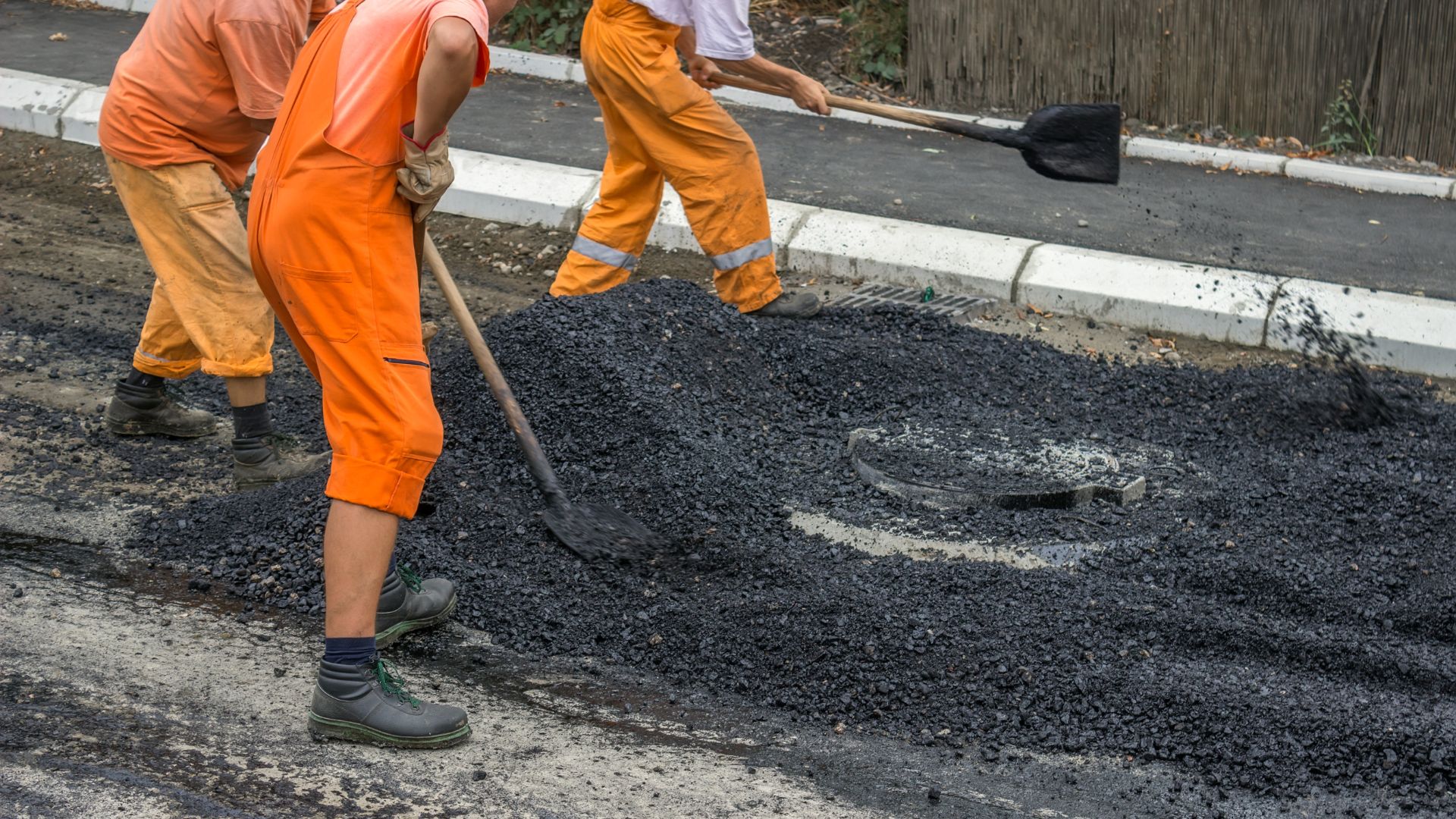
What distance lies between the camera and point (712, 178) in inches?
220

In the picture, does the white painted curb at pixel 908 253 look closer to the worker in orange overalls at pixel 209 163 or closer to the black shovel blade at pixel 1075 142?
the black shovel blade at pixel 1075 142

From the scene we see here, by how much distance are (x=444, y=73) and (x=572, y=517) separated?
155cm

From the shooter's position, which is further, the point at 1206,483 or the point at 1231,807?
the point at 1206,483

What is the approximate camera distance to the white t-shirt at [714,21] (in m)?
5.37

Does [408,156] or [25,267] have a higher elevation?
[408,156]

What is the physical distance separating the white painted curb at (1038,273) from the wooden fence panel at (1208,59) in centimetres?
272

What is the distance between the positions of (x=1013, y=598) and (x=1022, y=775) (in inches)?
27.5

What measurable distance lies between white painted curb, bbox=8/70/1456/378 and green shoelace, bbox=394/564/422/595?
11.8 feet

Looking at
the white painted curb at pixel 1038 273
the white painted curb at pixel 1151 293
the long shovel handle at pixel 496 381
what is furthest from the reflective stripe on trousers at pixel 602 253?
the white painted curb at pixel 1151 293

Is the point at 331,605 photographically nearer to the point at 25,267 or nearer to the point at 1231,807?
the point at 1231,807

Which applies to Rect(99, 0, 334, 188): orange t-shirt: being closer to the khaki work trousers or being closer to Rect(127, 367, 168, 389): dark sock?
the khaki work trousers

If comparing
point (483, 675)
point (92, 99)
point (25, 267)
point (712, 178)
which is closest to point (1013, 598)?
point (483, 675)

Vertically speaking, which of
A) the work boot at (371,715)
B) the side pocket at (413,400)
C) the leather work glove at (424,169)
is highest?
the leather work glove at (424,169)

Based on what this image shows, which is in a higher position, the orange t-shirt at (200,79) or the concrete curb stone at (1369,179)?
the orange t-shirt at (200,79)
